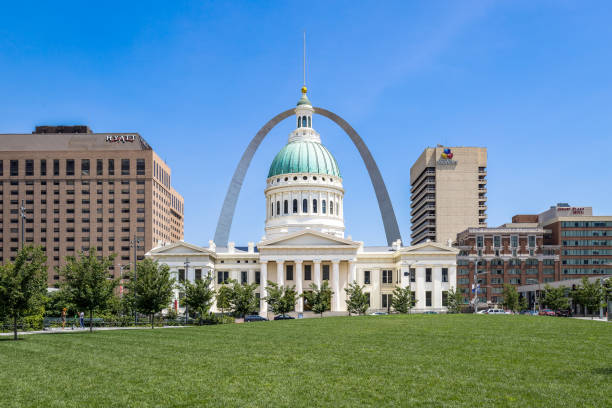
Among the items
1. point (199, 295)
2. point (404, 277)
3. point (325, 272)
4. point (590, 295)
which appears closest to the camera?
point (199, 295)

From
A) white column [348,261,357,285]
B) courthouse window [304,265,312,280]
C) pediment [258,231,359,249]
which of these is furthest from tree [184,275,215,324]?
white column [348,261,357,285]

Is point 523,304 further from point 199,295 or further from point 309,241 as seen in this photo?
point 199,295

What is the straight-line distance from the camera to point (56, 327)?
70625 millimetres

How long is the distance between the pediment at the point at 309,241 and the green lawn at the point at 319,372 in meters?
67.0

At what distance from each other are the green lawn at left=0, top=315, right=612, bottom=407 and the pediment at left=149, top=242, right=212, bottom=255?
229ft

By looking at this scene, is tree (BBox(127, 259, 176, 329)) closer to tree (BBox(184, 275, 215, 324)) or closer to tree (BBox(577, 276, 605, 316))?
tree (BBox(184, 275, 215, 324))

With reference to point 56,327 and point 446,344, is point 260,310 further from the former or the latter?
point 446,344

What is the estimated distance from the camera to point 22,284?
161 ft

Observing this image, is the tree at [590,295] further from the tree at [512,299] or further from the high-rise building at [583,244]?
the high-rise building at [583,244]

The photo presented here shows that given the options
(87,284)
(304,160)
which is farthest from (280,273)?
(87,284)

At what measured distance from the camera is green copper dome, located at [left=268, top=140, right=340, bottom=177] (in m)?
126

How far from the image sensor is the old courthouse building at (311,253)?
109812 millimetres

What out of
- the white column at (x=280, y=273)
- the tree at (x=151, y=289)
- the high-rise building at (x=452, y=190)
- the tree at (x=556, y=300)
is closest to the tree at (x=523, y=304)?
the tree at (x=556, y=300)

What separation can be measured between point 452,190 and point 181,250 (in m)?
95.8
